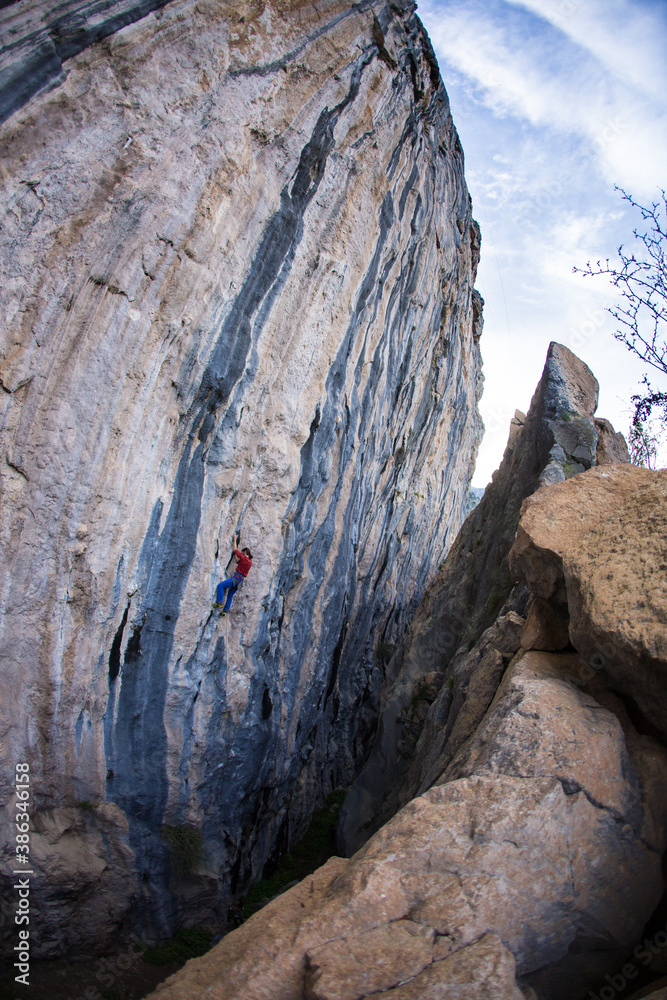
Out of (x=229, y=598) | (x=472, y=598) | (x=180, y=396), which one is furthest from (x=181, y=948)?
(x=180, y=396)

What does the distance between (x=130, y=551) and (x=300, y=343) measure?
4.06 m

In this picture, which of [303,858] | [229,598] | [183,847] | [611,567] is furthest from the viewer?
[303,858]

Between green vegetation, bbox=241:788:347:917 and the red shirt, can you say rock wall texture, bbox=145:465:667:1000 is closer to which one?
the red shirt

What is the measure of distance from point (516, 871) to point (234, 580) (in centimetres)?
537

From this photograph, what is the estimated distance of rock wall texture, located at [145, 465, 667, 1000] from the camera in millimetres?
3316

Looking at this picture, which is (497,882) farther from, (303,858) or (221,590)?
(303,858)

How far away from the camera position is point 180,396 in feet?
24.4

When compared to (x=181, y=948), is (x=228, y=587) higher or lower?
higher

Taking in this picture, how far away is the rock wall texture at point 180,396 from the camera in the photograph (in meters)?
6.39

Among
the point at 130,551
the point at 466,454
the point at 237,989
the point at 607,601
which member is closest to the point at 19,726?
the point at 130,551

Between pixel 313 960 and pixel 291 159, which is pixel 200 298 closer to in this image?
pixel 291 159

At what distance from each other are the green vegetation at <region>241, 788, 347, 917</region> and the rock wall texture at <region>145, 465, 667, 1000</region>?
5.96m

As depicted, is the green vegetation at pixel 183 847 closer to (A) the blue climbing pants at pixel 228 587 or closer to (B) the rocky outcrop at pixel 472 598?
(B) the rocky outcrop at pixel 472 598

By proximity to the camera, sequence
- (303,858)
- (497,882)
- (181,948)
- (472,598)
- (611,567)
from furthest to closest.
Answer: (303,858), (472,598), (181,948), (611,567), (497,882)
